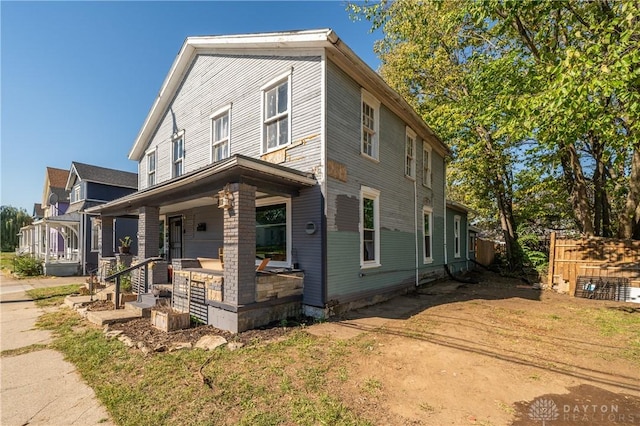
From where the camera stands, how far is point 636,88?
7.89 meters

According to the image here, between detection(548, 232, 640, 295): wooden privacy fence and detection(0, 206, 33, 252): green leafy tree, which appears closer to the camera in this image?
detection(548, 232, 640, 295): wooden privacy fence

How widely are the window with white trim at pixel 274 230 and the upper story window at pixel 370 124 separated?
115 inches

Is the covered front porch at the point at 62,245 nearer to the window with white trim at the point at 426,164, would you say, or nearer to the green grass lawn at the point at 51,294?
the green grass lawn at the point at 51,294

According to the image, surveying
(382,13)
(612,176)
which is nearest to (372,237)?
(382,13)

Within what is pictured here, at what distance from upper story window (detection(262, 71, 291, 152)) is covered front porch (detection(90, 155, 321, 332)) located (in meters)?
1.58

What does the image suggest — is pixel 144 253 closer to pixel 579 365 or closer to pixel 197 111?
pixel 197 111

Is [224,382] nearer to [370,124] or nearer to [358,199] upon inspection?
[358,199]

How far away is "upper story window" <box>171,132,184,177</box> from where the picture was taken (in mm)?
11727

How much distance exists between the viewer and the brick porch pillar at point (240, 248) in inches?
228

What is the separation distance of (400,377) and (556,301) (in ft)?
27.6

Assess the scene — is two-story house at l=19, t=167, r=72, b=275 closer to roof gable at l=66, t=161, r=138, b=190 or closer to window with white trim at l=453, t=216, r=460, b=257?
roof gable at l=66, t=161, r=138, b=190

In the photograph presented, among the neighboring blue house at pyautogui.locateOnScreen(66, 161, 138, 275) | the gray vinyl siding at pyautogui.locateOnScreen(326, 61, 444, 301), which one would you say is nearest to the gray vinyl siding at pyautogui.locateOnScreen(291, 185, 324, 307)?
the gray vinyl siding at pyautogui.locateOnScreen(326, 61, 444, 301)

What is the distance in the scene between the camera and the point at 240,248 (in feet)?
19.0

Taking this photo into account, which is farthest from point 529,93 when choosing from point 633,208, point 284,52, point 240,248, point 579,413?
point 240,248
